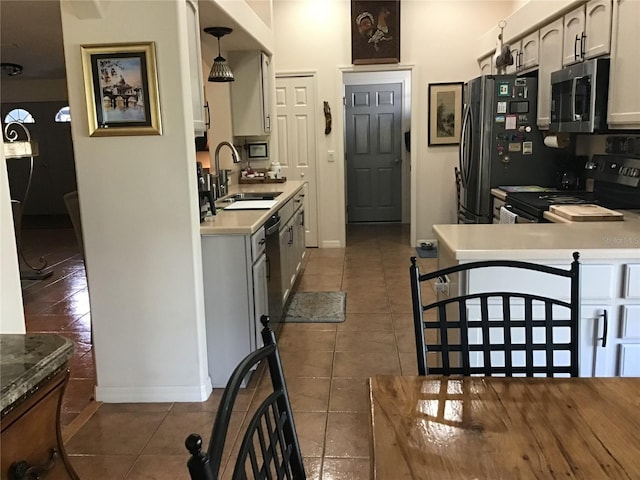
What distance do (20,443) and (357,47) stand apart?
5.53 m

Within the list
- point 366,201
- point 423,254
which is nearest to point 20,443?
point 423,254

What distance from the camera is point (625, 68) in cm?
301

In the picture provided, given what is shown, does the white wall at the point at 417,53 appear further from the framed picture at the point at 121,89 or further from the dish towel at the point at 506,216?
the framed picture at the point at 121,89

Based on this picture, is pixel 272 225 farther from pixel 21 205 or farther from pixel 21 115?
pixel 21 115

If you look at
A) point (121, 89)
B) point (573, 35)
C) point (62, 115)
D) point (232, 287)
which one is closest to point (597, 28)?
point (573, 35)

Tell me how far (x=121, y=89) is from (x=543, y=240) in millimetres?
2054

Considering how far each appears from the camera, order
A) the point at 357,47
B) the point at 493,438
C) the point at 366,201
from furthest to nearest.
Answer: the point at 366,201
the point at 357,47
the point at 493,438

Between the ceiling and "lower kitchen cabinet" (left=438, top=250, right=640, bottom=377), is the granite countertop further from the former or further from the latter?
the ceiling

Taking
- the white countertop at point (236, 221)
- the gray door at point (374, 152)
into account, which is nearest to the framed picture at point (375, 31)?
the gray door at point (374, 152)

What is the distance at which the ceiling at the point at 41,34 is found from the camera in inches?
141

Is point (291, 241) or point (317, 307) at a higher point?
point (291, 241)

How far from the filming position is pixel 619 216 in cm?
300

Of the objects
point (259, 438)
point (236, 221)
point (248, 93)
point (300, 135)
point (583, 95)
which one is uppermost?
point (248, 93)

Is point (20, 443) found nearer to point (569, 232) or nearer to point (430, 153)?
point (569, 232)
